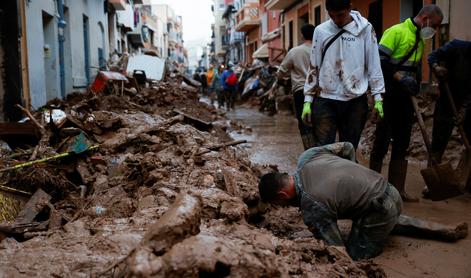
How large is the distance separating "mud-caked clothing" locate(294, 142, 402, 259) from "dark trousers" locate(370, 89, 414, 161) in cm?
140

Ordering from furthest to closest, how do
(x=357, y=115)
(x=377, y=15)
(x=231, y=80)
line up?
(x=231, y=80), (x=377, y=15), (x=357, y=115)

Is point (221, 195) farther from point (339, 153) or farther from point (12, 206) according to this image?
point (12, 206)

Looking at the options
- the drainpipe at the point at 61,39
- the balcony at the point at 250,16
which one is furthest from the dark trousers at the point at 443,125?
the balcony at the point at 250,16

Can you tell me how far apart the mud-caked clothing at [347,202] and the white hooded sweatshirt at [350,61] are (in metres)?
0.92

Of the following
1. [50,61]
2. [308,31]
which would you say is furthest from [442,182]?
[50,61]

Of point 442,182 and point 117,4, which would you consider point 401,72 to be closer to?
point 442,182

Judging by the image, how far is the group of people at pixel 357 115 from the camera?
129 inches

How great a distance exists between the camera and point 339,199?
10.7 feet

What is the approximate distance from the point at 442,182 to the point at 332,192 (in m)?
1.70

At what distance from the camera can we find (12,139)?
250 inches

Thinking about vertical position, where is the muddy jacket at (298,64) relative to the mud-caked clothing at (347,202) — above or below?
above

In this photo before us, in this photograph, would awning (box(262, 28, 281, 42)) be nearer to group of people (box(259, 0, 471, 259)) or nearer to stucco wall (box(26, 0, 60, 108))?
stucco wall (box(26, 0, 60, 108))

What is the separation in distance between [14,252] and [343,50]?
2840 mm

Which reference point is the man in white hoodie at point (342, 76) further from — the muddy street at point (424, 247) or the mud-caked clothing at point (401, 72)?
the muddy street at point (424, 247)
